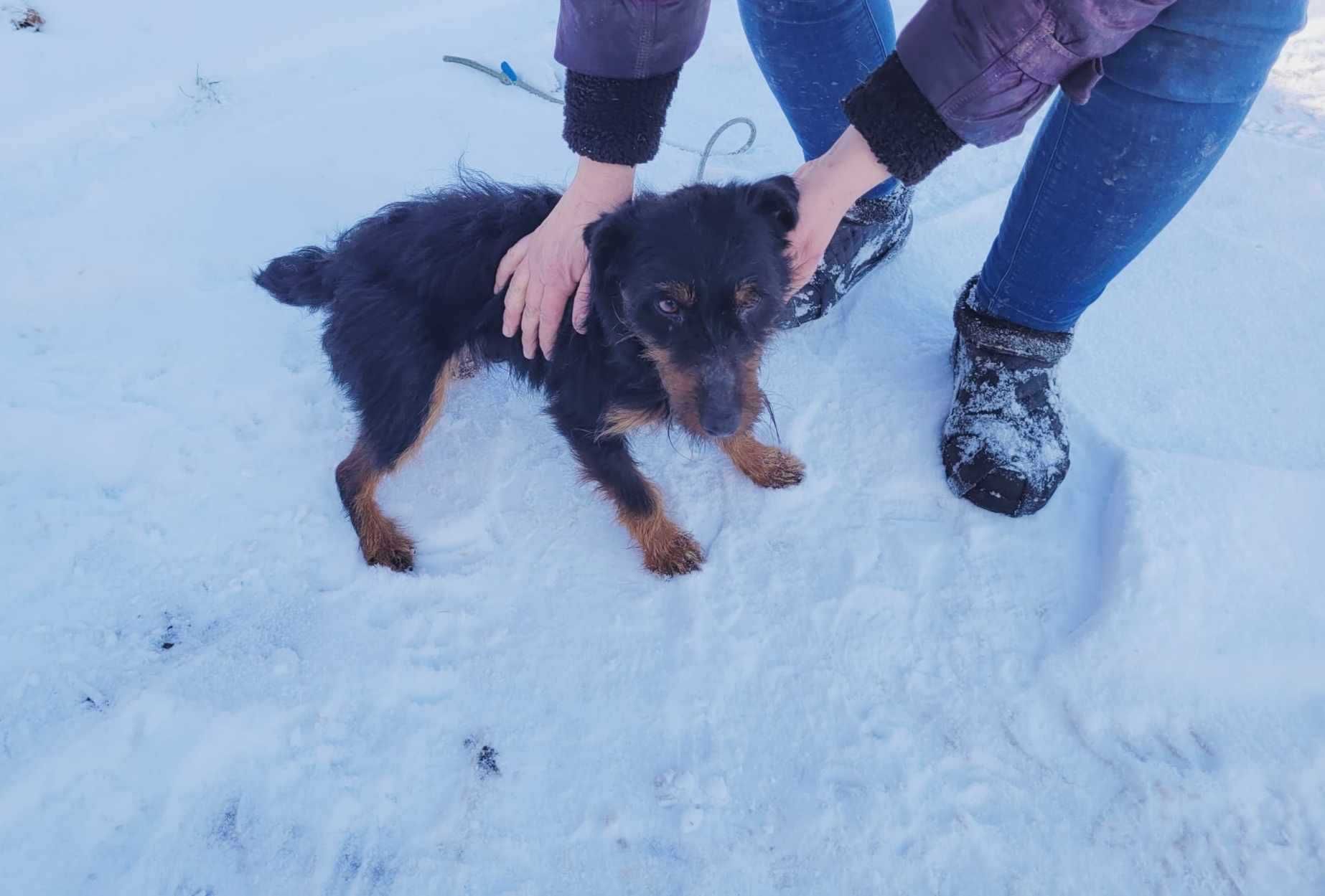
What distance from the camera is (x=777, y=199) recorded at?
2.05 m

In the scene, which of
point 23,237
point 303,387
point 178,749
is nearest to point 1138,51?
point 303,387

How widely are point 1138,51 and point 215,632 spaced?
317 cm

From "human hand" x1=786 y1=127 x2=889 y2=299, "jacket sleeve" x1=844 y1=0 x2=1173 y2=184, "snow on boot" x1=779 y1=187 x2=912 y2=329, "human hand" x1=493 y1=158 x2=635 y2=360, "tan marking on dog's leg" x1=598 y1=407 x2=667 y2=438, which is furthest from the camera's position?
"snow on boot" x1=779 y1=187 x2=912 y2=329

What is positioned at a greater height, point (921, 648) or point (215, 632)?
point (921, 648)

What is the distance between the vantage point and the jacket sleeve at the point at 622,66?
1.96 meters

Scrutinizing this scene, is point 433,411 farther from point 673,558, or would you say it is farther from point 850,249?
point 850,249

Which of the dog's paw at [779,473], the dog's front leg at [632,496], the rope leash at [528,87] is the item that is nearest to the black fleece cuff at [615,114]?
the dog's front leg at [632,496]

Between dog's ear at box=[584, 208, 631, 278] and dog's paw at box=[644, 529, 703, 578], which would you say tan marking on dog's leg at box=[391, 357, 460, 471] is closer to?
dog's ear at box=[584, 208, 631, 278]

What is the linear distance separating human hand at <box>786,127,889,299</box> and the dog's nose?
19.9 inches

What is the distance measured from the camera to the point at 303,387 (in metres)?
2.98

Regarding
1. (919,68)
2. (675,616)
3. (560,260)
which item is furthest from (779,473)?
(919,68)

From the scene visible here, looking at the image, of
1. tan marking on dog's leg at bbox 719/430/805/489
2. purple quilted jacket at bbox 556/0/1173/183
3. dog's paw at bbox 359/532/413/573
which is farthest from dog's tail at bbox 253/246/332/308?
tan marking on dog's leg at bbox 719/430/805/489

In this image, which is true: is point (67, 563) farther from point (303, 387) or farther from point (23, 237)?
point (23, 237)

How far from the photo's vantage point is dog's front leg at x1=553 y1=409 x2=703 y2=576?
97.0 inches
